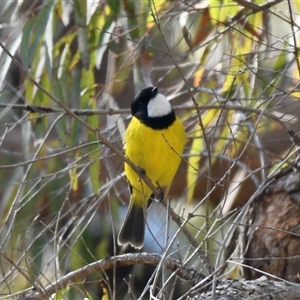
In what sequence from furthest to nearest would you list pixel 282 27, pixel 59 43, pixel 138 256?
pixel 59 43
pixel 282 27
pixel 138 256

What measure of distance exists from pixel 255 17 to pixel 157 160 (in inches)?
22.6

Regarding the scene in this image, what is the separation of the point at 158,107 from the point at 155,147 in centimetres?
14

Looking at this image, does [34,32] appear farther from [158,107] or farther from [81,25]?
[158,107]

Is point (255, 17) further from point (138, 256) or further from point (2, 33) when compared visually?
point (138, 256)

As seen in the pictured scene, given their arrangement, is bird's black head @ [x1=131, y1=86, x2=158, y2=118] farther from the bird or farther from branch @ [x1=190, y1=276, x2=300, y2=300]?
branch @ [x1=190, y1=276, x2=300, y2=300]

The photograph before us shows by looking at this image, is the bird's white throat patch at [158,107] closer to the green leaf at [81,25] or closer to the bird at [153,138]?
the bird at [153,138]

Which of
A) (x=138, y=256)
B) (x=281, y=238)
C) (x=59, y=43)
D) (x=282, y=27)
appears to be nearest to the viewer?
(x=138, y=256)

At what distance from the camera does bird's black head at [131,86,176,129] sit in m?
2.31

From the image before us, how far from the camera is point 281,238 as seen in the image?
192cm

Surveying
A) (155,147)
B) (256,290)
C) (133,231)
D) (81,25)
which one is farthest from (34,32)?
(256,290)

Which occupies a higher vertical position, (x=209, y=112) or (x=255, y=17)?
(x=255, y=17)

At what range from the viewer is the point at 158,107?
2.33 meters

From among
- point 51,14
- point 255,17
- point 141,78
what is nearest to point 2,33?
point 51,14

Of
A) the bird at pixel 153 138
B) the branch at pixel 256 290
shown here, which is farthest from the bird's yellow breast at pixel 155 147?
the branch at pixel 256 290
